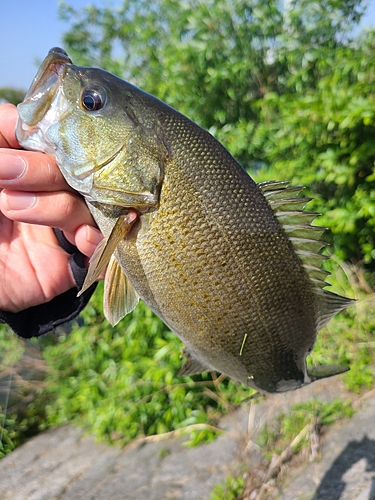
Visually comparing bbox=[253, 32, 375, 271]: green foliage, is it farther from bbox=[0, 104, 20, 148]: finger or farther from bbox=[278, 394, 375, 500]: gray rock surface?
bbox=[0, 104, 20, 148]: finger

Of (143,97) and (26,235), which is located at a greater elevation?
(143,97)

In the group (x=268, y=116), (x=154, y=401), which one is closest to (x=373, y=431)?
(x=154, y=401)

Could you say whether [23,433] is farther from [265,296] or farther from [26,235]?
[265,296]

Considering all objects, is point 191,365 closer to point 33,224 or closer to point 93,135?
point 33,224

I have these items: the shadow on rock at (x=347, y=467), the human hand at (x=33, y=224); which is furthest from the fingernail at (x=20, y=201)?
the shadow on rock at (x=347, y=467)

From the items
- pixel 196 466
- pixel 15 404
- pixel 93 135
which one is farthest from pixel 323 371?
pixel 15 404

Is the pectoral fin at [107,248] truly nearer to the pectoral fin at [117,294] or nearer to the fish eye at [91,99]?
the pectoral fin at [117,294]
